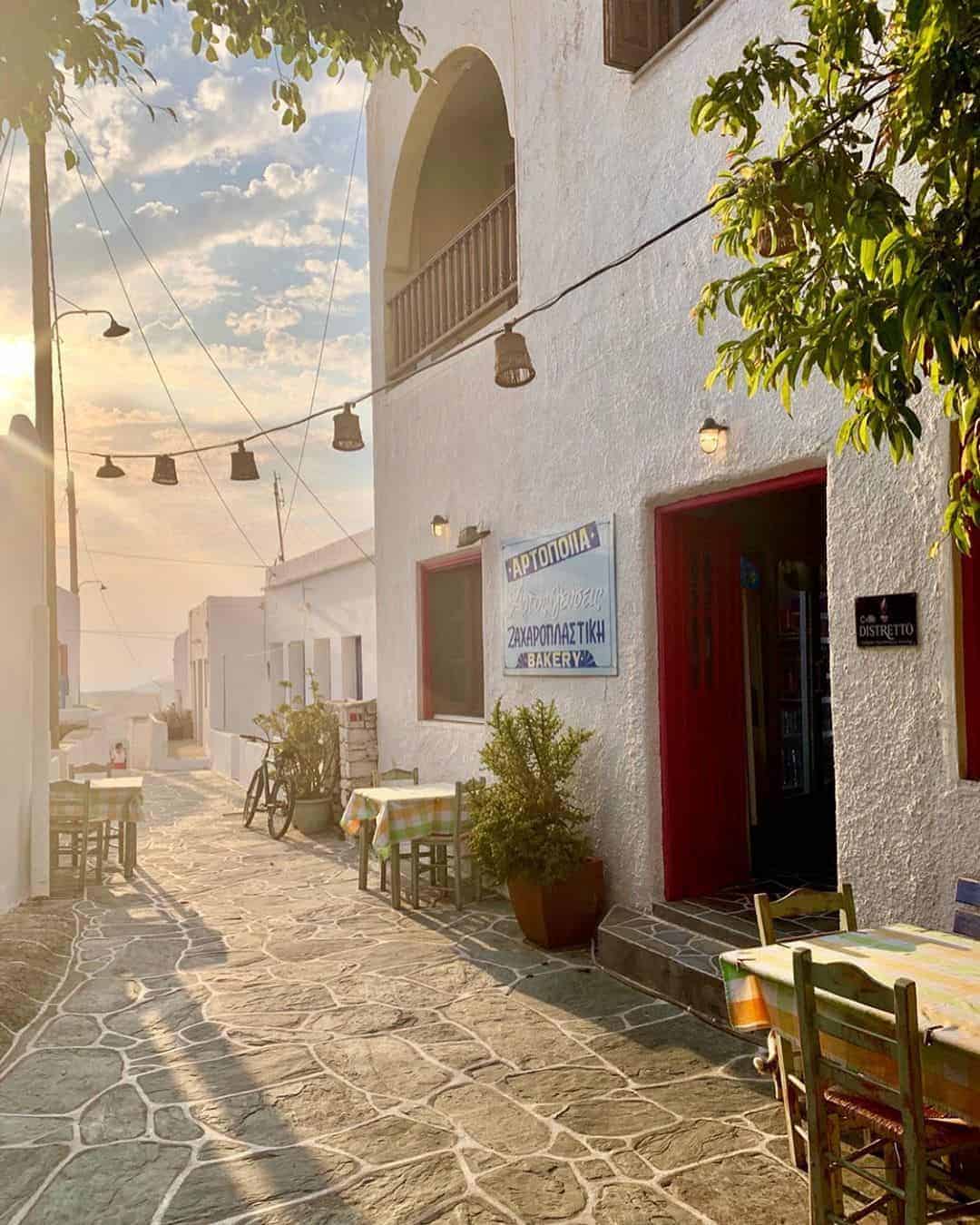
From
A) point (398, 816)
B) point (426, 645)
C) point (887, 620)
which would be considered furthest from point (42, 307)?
point (887, 620)

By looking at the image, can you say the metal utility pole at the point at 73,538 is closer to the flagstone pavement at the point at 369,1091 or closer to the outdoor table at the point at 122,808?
the outdoor table at the point at 122,808

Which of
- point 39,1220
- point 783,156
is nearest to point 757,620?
point 783,156

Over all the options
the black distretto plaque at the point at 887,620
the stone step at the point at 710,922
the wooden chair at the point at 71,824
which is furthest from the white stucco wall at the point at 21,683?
the black distretto plaque at the point at 887,620

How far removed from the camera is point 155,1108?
4.37 metres

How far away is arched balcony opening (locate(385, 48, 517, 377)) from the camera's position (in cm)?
887

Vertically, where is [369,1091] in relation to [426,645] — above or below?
below

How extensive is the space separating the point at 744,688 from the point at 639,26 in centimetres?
448

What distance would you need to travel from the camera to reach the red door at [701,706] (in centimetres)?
639

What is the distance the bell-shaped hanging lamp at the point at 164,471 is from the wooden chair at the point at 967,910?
8.67 m

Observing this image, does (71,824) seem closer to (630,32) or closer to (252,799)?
(252,799)

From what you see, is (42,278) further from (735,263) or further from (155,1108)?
(155,1108)

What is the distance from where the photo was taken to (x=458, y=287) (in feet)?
30.8

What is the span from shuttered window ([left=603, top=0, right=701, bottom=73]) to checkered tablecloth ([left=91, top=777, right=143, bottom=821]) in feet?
24.3

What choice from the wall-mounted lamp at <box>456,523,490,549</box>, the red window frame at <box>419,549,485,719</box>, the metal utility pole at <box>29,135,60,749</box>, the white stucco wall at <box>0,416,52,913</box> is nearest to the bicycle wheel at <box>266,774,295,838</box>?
the red window frame at <box>419,549,485,719</box>
